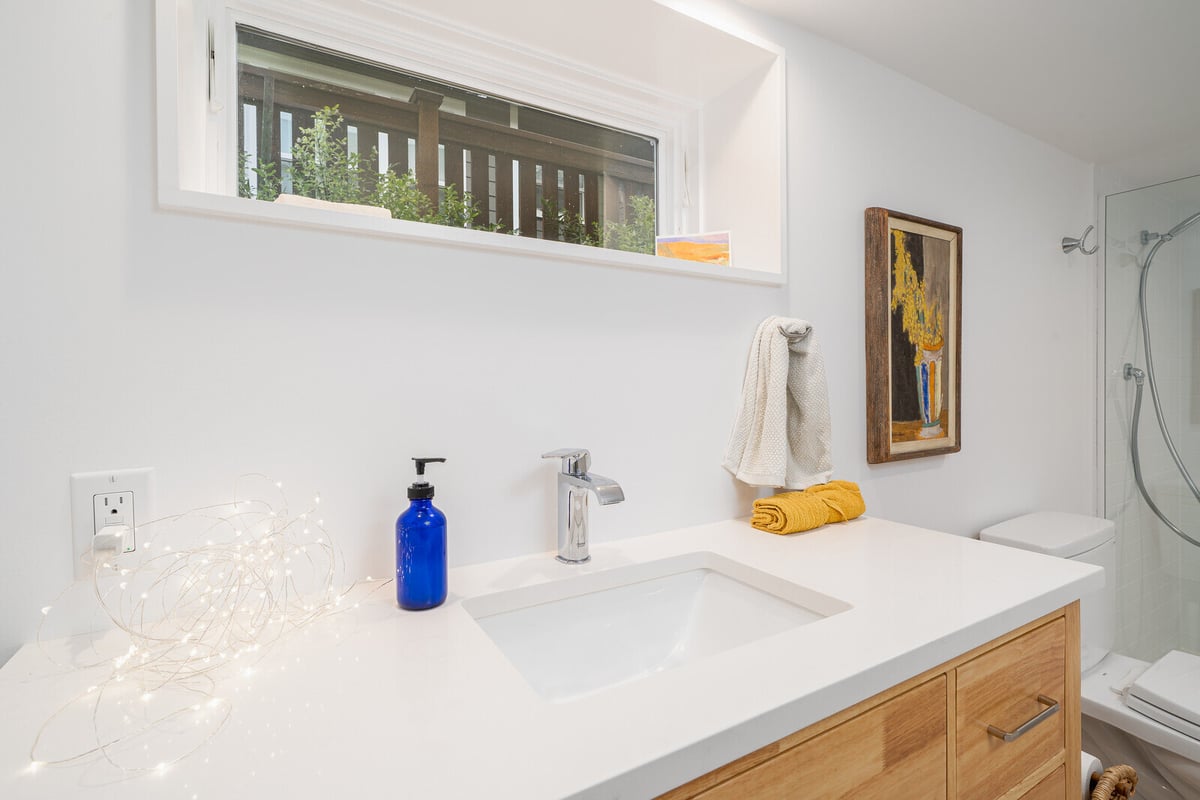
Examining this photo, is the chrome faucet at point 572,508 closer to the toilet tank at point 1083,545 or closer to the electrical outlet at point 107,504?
the electrical outlet at point 107,504

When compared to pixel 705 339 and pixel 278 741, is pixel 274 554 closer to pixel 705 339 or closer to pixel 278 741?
pixel 278 741

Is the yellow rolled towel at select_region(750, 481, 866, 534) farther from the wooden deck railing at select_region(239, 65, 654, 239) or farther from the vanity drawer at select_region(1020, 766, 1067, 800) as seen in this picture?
the wooden deck railing at select_region(239, 65, 654, 239)

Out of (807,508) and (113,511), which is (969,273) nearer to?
(807,508)

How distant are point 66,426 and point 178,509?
157mm

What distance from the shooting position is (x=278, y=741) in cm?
50

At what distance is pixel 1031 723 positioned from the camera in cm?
86

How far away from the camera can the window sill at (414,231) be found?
763 millimetres

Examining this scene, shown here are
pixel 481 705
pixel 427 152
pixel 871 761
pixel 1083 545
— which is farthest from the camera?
pixel 1083 545

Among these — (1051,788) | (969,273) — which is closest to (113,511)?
(1051,788)

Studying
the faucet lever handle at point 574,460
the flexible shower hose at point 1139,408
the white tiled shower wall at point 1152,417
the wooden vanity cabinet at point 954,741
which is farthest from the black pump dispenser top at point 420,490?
the flexible shower hose at point 1139,408

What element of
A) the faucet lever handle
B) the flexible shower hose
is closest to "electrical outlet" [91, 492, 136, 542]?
the faucet lever handle

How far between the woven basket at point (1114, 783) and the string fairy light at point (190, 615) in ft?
4.84

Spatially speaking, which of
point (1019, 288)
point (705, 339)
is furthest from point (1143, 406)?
point (705, 339)

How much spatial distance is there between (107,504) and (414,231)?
538mm
